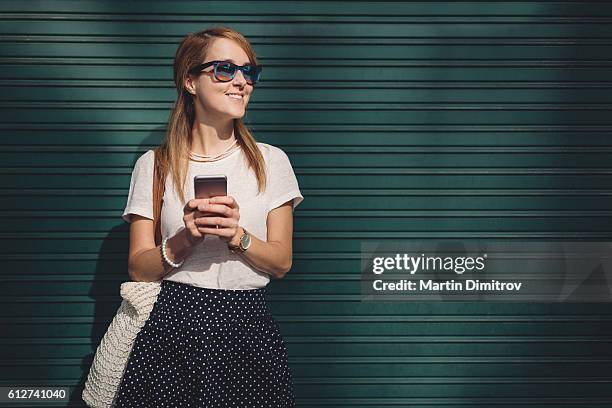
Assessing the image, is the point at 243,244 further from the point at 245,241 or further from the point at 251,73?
the point at 251,73

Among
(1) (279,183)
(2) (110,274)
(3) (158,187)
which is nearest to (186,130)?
(3) (158,187)

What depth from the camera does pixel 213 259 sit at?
10.3ft

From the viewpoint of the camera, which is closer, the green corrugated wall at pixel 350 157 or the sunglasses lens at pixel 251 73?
the sunglasses lens at pixel 251 73

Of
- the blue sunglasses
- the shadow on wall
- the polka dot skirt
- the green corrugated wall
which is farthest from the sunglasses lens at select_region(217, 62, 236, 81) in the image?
the shadow on wall

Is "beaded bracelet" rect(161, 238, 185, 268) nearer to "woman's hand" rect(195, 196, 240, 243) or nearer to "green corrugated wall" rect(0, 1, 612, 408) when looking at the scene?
"woman's hand" rect(195, 196, 240, 243)

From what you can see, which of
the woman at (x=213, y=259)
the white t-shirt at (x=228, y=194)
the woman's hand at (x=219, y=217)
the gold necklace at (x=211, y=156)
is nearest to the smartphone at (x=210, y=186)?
the woman's hand at (x=219, y=217)

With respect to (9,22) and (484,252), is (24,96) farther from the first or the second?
(484,252)

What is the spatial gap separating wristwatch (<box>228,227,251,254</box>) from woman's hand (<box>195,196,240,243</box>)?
0.19ft

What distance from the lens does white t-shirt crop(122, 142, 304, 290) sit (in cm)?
313

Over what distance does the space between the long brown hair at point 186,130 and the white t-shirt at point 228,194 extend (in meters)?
0.03

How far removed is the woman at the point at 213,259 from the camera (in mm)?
3084

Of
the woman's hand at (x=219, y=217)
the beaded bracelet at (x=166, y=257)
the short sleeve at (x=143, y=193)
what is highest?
the short sleeve at (x=143, y=193)

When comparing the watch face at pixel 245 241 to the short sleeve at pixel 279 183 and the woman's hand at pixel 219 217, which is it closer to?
the woman's hand at pixel 219 217

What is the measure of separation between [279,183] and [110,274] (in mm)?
2082
